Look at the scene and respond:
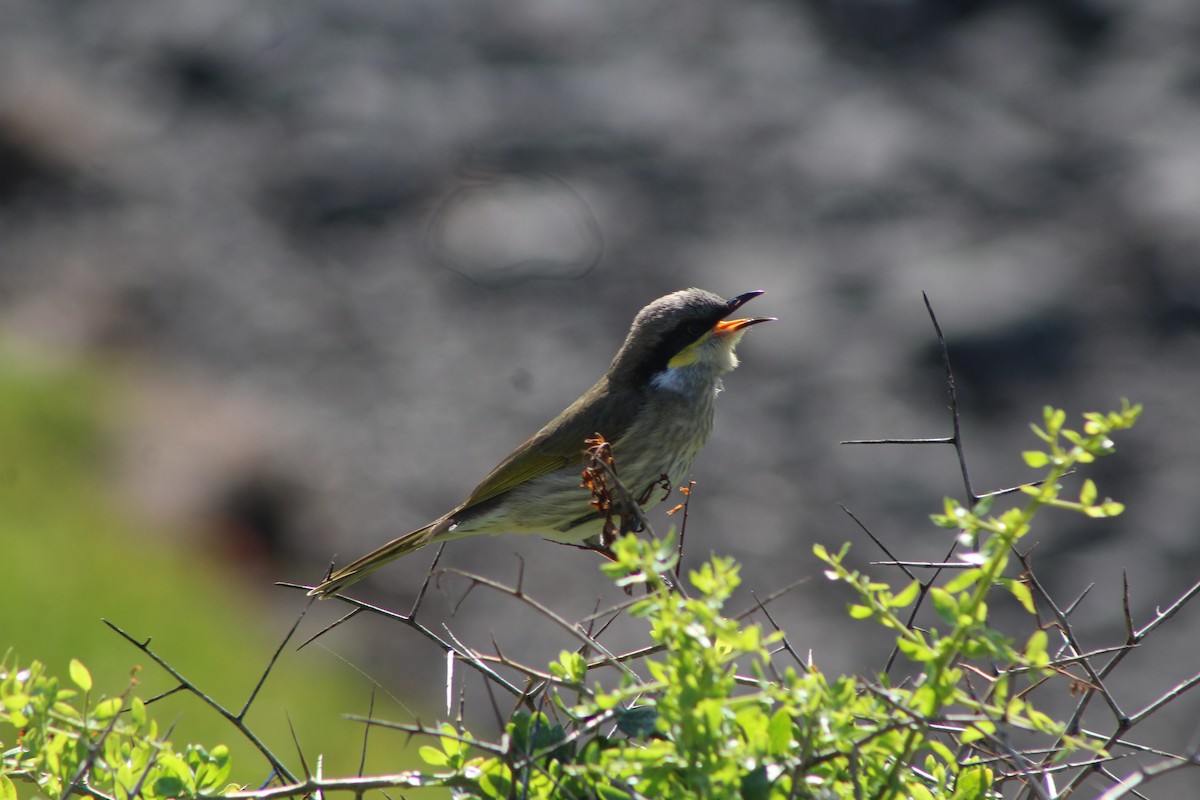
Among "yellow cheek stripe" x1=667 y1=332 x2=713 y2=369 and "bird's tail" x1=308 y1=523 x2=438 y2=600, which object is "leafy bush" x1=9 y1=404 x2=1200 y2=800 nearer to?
"bird's tail" x1=308 y1=523 x2=438 y2=600

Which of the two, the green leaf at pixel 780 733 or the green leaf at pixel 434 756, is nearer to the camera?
the green leaf at pixel 780 733

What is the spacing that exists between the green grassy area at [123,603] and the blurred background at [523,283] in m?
0.04

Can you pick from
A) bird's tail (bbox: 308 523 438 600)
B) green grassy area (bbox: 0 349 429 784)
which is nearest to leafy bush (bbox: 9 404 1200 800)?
bird's tail (bbox: 308 523 438 600)

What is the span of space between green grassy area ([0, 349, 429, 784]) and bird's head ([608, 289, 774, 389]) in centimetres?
392

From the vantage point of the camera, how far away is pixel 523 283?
51.0 ft

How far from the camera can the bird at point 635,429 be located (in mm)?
5508

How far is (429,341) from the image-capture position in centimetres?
1527

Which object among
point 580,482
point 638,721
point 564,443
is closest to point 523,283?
point 564,443

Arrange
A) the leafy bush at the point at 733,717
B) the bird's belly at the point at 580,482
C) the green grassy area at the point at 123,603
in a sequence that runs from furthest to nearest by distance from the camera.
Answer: the green grassy area at the point at 123,603 → the bird's belly at the point at 580,482 → the leafy bush at the point at 733,717

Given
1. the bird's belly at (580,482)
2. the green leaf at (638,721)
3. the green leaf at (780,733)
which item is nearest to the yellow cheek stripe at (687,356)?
the bird's belly at (580,482)

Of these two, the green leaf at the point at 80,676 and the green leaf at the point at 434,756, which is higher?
the green leaf at the point at 80,676

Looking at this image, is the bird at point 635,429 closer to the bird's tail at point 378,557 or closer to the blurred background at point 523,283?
the bird's tail at point 378,557

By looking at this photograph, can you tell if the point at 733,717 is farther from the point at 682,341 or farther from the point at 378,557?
the point at 682,341

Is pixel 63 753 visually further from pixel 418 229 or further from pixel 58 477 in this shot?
pixel 418 229
